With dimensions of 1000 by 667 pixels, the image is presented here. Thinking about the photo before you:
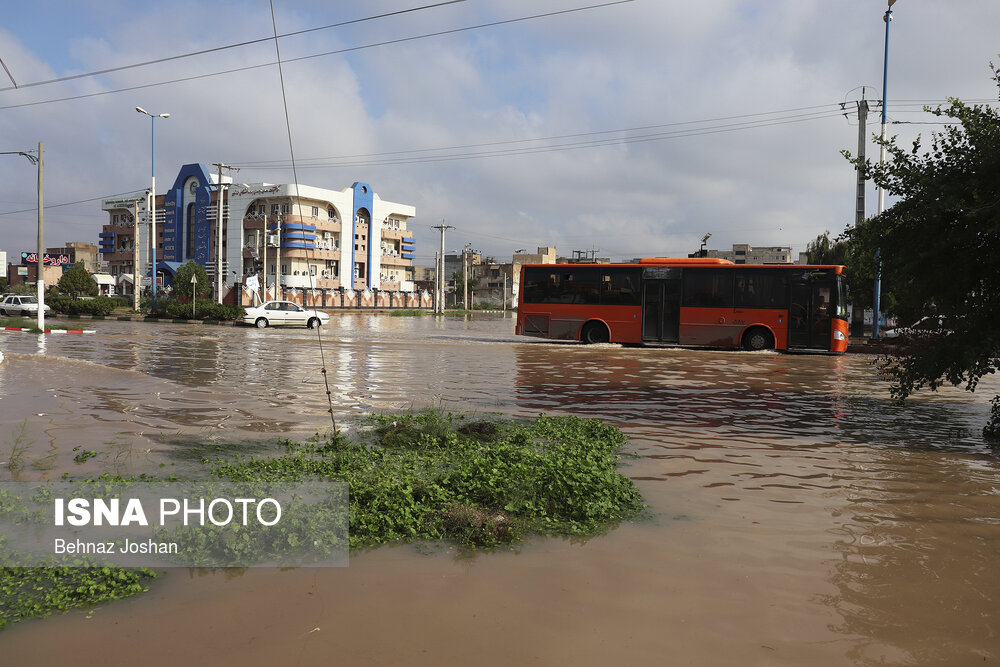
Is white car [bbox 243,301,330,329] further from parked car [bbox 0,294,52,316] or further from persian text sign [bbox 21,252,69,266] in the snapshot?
persian text sign [bbox 21,252,69,266]

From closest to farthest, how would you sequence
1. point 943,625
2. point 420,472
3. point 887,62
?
point 943,625 → point 420,472 → point 887,62

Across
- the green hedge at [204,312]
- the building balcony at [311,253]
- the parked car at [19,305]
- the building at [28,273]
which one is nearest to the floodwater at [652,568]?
the green hedge at [204,312]

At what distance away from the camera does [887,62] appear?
29.7 meters

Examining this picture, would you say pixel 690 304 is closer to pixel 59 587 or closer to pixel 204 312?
pixel 59 587

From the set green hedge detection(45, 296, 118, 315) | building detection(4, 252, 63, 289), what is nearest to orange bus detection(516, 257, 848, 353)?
green hedge detection(45, 296, 118, 315)

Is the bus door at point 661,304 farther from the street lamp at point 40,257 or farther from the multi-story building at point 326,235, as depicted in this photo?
the multi-story building at point 326,235

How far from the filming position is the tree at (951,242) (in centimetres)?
843

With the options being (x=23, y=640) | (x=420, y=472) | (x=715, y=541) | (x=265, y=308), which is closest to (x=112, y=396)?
(x=420, y=472)

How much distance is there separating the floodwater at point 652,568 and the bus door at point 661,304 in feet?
45.5

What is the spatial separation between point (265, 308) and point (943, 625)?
3844cm

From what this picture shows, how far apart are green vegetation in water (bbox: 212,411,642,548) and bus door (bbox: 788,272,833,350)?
18448mm

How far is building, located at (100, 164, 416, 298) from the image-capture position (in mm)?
81375

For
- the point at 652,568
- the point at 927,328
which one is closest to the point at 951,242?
the point at 927,328

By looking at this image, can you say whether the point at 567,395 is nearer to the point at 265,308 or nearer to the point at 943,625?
the point at 943,625
